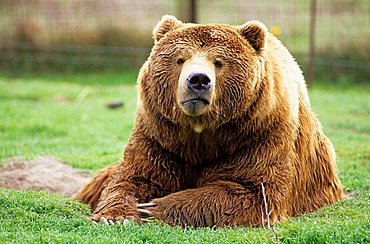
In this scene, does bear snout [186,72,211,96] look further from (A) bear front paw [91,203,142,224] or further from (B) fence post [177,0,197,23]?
(B) fence post [177,0,197,23]

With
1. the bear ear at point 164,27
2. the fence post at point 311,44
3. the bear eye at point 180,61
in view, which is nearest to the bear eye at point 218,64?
the bear eye at point 180,61

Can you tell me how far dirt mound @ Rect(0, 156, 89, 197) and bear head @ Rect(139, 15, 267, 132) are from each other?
2459mm

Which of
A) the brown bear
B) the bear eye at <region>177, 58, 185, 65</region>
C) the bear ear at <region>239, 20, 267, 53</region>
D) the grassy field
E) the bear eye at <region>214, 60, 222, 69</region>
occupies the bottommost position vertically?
the grassy field

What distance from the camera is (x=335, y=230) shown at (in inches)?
225

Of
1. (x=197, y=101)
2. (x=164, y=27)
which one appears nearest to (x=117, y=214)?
(x=197, y=101)

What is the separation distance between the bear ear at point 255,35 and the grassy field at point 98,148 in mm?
1539

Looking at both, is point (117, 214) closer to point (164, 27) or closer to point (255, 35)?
point (164, 27)

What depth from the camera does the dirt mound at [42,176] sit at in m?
8.55

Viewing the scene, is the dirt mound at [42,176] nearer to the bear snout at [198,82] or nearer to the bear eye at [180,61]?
the bear eye at [180,61]

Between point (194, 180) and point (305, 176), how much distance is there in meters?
1.05

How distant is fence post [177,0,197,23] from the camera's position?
17578mm

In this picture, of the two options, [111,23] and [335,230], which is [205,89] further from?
[111,23]

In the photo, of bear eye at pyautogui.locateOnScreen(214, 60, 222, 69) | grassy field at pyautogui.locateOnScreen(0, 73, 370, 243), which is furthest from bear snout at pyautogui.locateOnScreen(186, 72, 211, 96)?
grassy field at pyautogui.locateOnScreen(0, 73, 370, 243)

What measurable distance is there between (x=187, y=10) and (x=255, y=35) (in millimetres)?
11233
